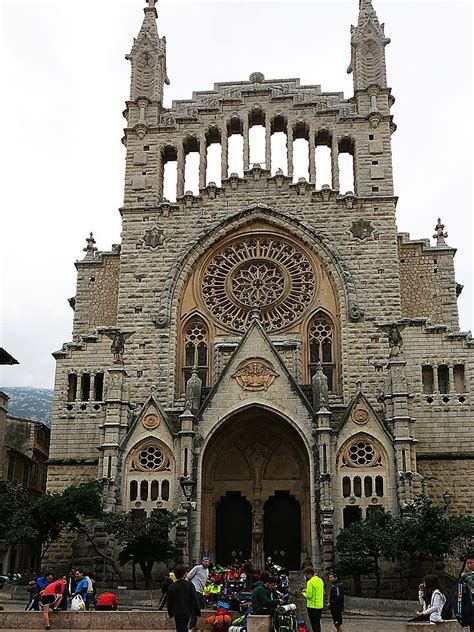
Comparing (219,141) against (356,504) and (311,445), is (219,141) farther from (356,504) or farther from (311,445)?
(356,504)

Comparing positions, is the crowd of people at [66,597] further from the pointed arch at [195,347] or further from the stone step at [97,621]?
the pointed arch at [195,347]

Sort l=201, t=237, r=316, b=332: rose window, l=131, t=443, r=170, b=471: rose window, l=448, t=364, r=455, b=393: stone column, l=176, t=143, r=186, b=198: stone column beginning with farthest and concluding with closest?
1. l=176, t=143, r=186, b=198: stone column
2. l=201, t=237, r=316, b=332: rose window
3. l=448, t=364, r=455, b=393: stone column
4. l=131, t=443, r=170, b=471: rose window

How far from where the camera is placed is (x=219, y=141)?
128 ft

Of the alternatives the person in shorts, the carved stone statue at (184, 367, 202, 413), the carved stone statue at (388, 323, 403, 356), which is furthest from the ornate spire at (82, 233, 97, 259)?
the person in shorts

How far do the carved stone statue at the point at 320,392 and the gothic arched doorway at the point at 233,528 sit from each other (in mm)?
5403

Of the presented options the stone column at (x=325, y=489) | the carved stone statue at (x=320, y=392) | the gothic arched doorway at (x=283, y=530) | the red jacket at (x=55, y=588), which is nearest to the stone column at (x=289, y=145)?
the carved stone statue at (x=320, y=392)

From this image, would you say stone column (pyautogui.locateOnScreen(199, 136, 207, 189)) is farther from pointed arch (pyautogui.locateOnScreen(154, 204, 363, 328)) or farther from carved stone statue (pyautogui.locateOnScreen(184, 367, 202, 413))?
carved stone statue (pyautogui.locateOnScreen(184, 367, 202, 413))

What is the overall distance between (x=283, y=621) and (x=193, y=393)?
51.6 feet

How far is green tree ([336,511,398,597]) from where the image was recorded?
26562 millimetres

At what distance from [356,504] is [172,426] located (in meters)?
7.66

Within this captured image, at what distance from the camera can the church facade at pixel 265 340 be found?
99.6ft

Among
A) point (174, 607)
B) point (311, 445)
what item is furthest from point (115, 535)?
point (174, 607)

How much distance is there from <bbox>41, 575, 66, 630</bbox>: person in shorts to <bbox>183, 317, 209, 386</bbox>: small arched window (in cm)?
1639

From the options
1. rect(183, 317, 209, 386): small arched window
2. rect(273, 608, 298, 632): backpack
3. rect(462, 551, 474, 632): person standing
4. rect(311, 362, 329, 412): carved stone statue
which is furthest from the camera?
rect(183, 317, 209, 386): small arched window
